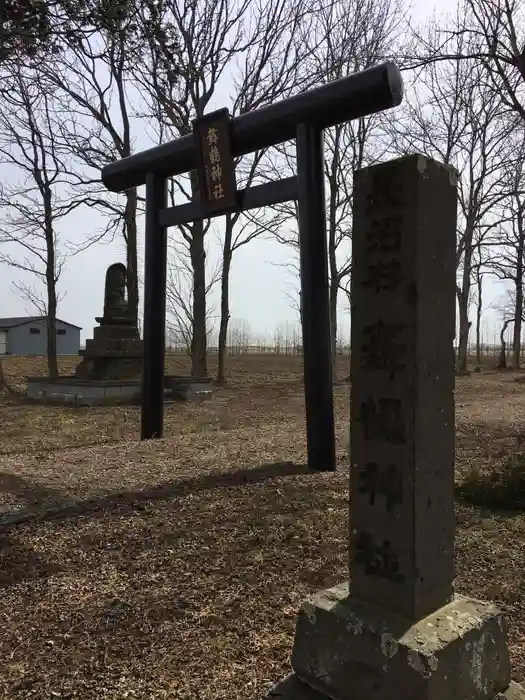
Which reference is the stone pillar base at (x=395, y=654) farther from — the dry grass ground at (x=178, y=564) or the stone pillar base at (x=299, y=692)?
the dry grass ground at (x=178, y=564)

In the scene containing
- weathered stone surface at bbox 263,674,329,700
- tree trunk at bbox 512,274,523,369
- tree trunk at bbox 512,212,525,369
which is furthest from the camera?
tree trunk at bbox 512,274,523,369

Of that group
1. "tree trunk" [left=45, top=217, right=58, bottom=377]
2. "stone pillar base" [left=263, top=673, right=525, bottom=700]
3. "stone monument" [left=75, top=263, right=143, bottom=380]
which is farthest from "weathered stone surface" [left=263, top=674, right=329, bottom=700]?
"tree trunk" [left=45, top=217, right=58, bottom=377]

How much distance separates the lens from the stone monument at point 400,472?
2.14 meters

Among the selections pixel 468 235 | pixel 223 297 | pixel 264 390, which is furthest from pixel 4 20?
pixel 468 235

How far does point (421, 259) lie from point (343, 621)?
140cm

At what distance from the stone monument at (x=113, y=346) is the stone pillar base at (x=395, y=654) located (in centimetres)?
1136

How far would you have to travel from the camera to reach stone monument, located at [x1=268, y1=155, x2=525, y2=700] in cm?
214

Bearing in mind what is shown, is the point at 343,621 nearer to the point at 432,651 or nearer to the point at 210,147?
the point at 432,651

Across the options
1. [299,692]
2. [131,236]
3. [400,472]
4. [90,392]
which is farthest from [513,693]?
[131,236]

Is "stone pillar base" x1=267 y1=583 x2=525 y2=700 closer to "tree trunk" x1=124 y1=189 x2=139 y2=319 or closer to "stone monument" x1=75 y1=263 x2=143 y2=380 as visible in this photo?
"stone monument" x1=75 y1=263 x2=143 y2=380

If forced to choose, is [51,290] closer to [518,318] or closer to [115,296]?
[115,296]

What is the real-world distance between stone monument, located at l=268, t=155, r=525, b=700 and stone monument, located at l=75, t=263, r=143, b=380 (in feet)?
37.3

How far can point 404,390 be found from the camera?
2.19 meters

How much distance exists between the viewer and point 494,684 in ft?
7.11
